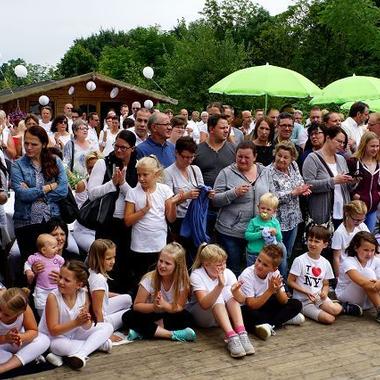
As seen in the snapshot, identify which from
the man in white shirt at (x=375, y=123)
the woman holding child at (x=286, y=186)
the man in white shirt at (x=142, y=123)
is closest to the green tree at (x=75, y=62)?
the man in white shirt at (x=142, y=123)

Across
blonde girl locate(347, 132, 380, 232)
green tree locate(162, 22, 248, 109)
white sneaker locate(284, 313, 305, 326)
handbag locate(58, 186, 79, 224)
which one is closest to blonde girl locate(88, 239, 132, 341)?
handbag locate(58, 186, 79, 224)

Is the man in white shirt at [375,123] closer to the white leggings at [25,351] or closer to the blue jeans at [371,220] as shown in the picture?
the blue jeans at [371,220]

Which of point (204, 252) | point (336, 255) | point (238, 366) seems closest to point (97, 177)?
point (204, 252)

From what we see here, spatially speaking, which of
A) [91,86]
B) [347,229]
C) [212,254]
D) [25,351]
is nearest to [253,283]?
[212,254]

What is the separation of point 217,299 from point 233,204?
3.65 ft

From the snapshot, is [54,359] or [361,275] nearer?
[54,359]

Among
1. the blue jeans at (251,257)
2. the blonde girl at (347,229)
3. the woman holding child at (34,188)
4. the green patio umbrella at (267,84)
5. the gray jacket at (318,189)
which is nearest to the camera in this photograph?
the woman holding child at (34,188)

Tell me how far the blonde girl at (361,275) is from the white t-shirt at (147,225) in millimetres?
1795

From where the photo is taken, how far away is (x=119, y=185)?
16.7 feet

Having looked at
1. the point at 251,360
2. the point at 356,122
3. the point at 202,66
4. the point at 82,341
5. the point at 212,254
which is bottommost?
the point at 251,360

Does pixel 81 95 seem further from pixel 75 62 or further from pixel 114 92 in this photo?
pixel 75 62

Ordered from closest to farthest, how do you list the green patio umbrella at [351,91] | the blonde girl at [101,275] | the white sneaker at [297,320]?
the blonde girl at [101,275], the white sneaker at [297,320], the green patio umbrella at [351,91]

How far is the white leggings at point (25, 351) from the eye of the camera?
4.02 metres

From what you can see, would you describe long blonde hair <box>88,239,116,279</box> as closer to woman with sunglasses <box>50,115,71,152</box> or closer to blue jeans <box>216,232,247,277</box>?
blue jeans <box>216,232,247,277</box>
